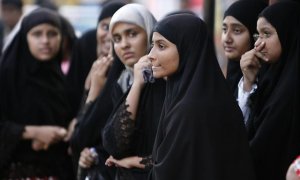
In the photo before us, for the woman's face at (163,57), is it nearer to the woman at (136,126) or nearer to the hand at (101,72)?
the woman at (136,126)

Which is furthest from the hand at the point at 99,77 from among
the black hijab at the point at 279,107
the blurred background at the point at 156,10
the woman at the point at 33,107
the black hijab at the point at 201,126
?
the blurred background at the point at 156,10

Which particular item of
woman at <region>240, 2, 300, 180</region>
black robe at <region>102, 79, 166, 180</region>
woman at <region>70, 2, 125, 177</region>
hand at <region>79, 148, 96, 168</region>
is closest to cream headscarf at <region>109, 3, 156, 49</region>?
black robe at <region>102, 79, 166, 180</region>

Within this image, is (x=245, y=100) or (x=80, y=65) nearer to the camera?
(x=245, y=100)

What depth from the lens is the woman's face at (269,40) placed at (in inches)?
171

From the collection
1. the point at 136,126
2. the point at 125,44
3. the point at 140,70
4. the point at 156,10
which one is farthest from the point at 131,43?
the point at 156,10

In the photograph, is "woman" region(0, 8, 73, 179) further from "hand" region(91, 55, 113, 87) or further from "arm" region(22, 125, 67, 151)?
"hand" region(91, 55, 113, 87)

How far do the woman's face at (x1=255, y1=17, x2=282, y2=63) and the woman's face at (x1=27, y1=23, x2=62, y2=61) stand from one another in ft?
7.41

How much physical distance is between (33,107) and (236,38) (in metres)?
2.02

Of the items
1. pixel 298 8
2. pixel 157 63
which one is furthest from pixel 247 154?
pixel 298 8

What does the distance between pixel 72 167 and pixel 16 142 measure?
575mm

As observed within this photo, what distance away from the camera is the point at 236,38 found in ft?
15.6

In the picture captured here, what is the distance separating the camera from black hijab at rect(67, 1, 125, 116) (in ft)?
21.1

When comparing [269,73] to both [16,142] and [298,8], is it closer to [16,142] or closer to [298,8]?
[298,8]

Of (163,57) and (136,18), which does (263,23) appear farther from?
(136,18)
